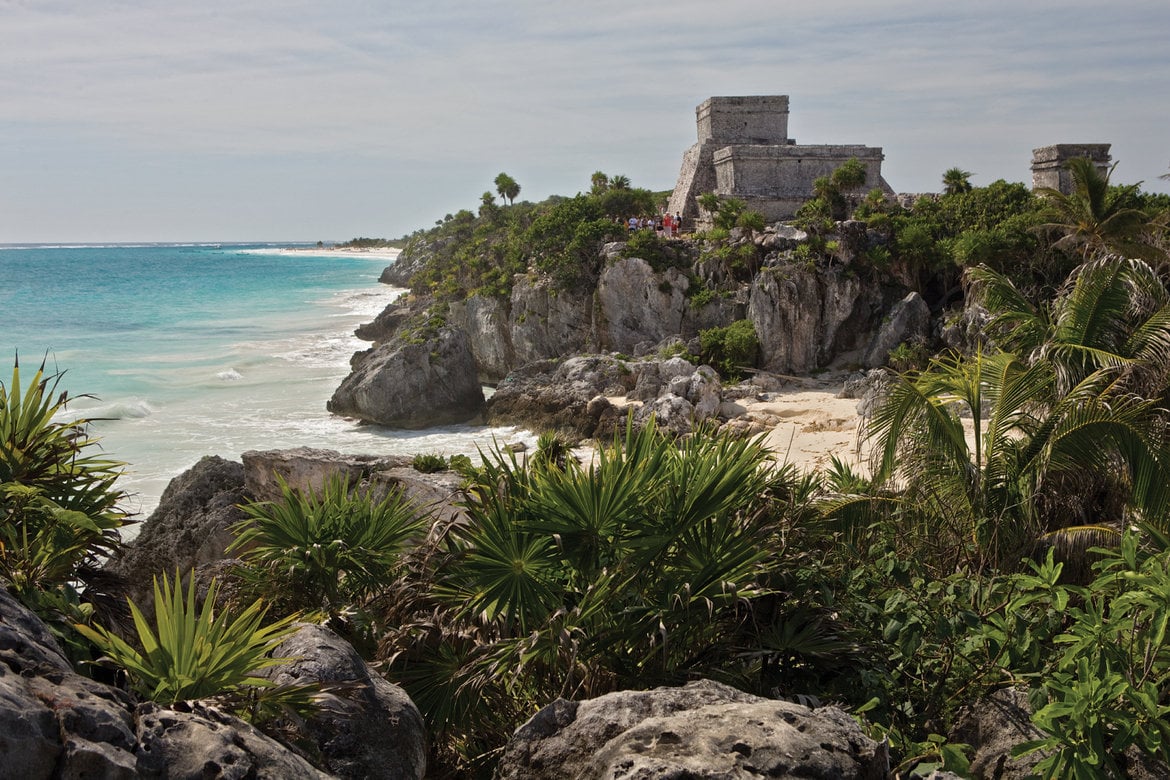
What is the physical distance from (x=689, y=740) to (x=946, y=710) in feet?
6.56

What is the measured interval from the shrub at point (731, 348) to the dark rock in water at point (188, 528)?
52.7ft

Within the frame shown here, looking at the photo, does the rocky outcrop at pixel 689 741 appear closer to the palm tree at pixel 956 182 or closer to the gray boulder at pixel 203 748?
the gray boulder at pixel 203 748

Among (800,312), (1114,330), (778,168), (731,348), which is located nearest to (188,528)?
(1114,330)

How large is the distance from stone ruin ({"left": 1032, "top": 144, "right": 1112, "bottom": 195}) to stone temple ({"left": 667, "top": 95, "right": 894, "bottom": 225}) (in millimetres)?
4784

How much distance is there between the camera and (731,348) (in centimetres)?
2411

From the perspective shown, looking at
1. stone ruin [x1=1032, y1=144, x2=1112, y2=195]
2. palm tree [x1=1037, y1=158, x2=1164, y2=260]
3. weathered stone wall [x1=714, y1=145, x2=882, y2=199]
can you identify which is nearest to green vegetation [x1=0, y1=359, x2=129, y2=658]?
palm tree [x1=1037, y1=158, x2=1164, y2=260]

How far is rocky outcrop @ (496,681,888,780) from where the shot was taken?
8.73 feet

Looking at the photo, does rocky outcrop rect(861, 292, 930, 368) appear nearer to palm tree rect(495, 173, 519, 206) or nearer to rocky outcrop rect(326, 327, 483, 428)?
rocky outcrop rect(326, 327, 483, 428)

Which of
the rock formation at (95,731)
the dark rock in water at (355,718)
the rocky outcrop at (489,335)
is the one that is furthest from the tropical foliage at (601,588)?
the rocky outcrop at (489,335)

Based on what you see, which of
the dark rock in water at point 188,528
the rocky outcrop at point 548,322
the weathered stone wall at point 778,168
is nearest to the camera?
the dark rock in water at point 188,528

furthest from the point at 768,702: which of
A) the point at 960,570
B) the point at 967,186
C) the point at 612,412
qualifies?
the point at 967,186

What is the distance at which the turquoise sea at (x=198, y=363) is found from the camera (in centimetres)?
2152

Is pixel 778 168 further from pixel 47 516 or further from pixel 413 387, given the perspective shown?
pixel 47 516

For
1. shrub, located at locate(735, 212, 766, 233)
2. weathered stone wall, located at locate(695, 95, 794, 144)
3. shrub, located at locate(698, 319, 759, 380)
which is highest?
weathered stone wall, located at locate(695, 95, 794, 144)
